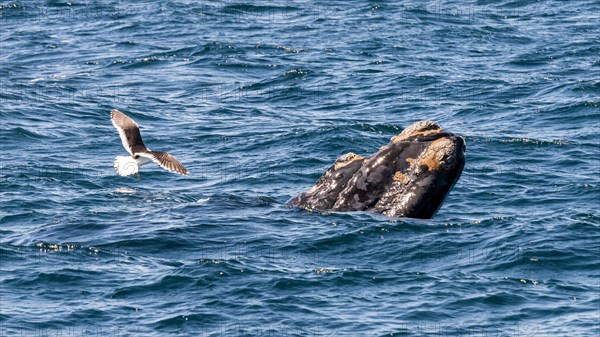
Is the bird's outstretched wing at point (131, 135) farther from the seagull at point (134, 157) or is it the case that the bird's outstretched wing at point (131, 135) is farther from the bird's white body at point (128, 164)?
the bird's white body at point (128, 164)

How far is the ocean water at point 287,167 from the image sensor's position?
17172 mm

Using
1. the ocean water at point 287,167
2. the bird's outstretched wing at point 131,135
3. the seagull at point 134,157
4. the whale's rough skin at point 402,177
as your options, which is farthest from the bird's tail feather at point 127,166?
the whale's rough skin at point 402,177

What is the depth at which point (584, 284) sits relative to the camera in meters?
18.0

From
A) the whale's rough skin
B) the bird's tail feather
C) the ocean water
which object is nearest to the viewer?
the ocean water

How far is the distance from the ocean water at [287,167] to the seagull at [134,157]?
3.06 feet

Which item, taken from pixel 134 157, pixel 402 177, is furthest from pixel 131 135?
pixel 402 177

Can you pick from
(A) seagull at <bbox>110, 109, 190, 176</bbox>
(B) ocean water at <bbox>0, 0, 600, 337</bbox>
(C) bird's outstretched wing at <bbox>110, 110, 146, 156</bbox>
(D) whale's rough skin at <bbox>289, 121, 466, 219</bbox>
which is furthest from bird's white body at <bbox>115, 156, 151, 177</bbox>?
(D) whale's rough skin at <bbox>289, 121, 466, 219</bbox>

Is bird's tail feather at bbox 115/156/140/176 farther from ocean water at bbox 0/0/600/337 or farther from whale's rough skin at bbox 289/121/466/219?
whale's rough skin at bbox 289/121/466/219

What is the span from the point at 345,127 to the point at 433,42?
32.8ft

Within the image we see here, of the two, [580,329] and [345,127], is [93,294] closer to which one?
[580,329]

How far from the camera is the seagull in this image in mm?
20234

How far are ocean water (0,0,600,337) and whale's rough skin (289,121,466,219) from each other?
0.92 feet

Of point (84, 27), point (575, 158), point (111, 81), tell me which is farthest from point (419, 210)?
point (84, 27)

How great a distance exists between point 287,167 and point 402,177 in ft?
23.9
